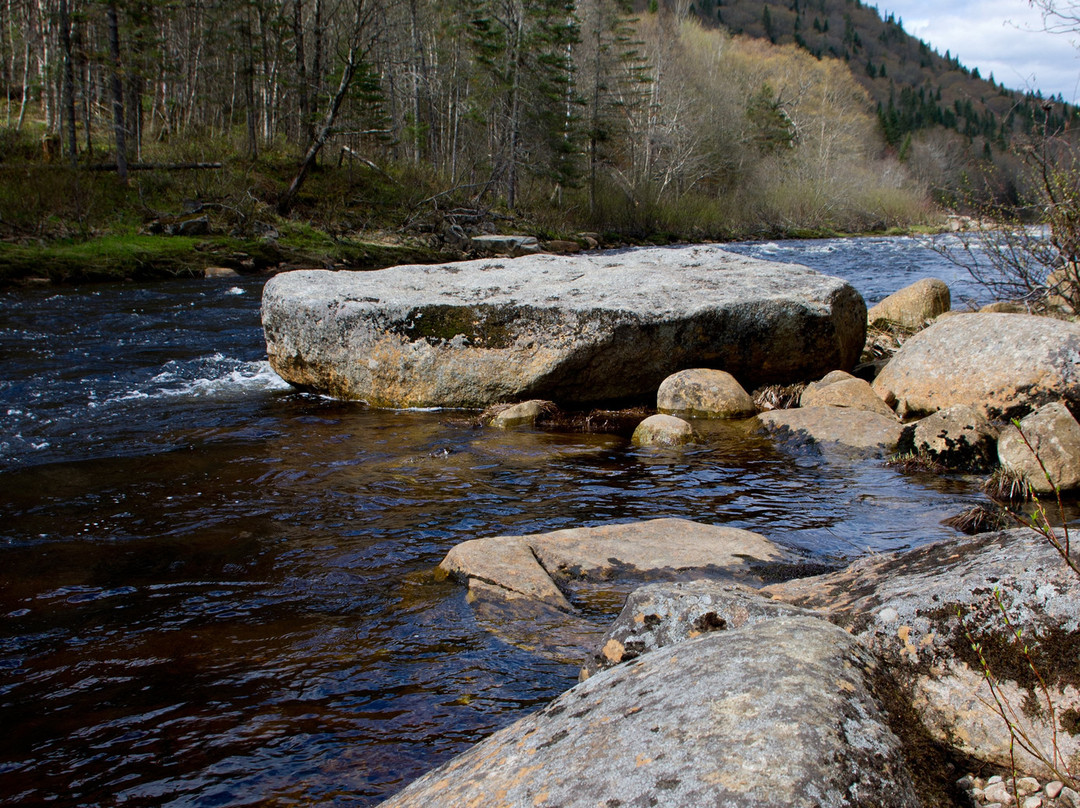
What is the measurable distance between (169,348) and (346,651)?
28.2ft

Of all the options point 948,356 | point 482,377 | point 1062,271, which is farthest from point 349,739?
point 1062,271

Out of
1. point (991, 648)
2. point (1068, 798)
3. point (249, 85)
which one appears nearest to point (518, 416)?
point (991, 648)

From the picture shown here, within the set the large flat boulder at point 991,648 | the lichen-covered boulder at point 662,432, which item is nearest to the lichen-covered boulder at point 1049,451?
the lichen-covered boulder at point 662,432

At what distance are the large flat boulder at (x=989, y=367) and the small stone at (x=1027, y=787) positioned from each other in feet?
17.8

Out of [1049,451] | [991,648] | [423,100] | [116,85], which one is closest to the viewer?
[991,648]

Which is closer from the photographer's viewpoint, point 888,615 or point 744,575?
point 888,615

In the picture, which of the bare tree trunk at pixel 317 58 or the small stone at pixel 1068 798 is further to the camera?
the bare tree trunk at pixel 317 58

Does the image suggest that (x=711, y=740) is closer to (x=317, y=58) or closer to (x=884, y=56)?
(x=317, y=58)

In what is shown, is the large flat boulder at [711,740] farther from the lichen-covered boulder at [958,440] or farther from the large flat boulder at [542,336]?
the large flat boulder at [542,336]

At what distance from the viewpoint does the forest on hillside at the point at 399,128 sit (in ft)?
80.9

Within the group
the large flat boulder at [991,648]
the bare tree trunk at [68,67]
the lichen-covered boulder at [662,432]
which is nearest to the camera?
the large flat boulder at [991,648]

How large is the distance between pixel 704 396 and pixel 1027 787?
597cm

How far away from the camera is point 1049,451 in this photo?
17.3 ft

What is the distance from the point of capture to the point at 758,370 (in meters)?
8.30
